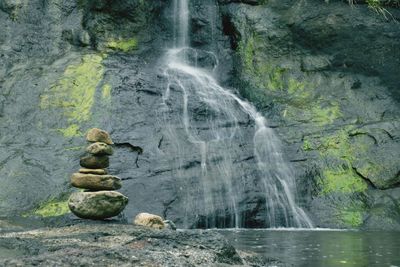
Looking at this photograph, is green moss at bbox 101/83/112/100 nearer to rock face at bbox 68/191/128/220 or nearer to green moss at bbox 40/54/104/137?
green moss at bbox 40/54/104/137

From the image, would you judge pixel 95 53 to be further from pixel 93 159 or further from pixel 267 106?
pixel 93 159

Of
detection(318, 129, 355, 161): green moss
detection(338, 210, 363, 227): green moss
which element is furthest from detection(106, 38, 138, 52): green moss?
detection(338, 210, 363, 227): green moss

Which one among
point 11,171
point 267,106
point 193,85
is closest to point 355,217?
point 267,106

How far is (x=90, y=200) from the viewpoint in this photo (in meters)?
11.4

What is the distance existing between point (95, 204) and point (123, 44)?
9.84m

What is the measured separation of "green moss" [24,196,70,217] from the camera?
14055 mm

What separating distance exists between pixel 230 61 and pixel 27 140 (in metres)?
8.12

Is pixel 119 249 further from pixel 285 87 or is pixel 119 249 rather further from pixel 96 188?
pixel 285 87

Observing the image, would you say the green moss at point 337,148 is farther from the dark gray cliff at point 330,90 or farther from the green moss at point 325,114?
the green moss at point 325,114

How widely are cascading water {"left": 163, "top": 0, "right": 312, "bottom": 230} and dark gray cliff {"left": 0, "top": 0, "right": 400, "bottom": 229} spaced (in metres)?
0.23

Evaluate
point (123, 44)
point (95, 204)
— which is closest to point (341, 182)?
point (95, 204)

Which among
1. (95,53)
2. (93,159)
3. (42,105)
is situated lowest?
(93,159)

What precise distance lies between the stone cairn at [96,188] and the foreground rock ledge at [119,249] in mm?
1676

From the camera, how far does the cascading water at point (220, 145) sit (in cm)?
1515
